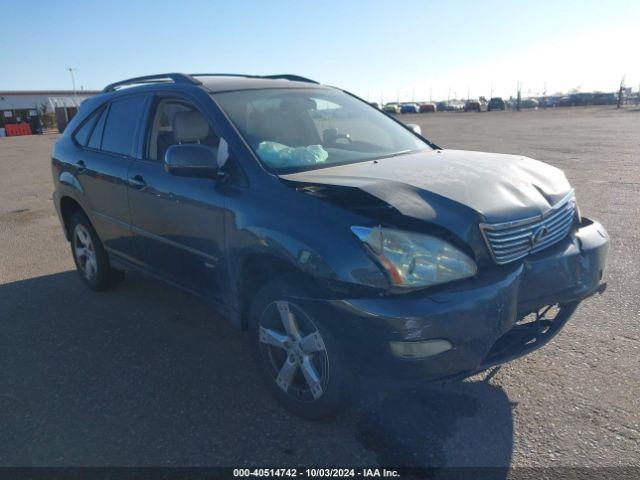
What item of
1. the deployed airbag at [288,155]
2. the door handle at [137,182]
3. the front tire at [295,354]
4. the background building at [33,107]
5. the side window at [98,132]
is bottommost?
the front tire at [295,354]

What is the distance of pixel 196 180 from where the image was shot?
11.3 ft

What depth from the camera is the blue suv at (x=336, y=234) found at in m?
2.47

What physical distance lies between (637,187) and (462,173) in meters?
7.32

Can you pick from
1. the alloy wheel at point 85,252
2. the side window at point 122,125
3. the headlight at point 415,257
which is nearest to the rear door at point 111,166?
the side window at point 122,125

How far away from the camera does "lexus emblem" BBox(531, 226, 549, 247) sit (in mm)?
2759

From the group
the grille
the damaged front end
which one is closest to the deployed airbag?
the damaged front end

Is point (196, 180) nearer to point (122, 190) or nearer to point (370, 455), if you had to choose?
point (122, 190)

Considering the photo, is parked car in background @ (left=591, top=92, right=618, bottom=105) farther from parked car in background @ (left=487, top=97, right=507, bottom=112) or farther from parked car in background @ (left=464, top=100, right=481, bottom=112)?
parked car in background @ (left=464, top=100, right=481, bottom=112)

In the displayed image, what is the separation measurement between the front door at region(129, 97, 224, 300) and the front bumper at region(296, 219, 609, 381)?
3.28 ft

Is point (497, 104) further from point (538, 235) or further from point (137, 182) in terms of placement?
point (538, 235)

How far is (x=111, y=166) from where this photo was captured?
14.2ft

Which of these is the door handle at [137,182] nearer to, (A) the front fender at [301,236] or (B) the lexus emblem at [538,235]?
(A) the front fender at [301,236]

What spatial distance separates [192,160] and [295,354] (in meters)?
1.31

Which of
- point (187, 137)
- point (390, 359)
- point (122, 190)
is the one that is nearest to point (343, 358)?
point (390, 359)
